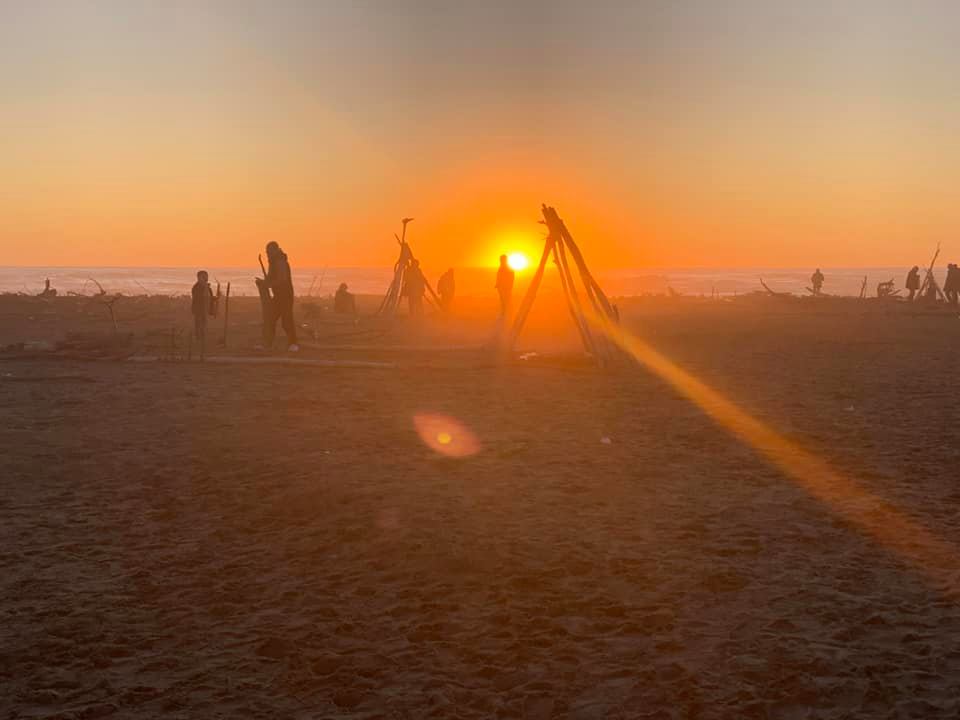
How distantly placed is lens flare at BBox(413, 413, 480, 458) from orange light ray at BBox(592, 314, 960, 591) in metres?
2.82

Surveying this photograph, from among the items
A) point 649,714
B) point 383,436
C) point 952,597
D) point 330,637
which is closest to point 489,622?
point 330,637

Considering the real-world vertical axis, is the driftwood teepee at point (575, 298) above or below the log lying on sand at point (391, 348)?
above

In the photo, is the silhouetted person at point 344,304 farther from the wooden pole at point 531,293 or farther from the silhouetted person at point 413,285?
the wooden pole at point 531,293

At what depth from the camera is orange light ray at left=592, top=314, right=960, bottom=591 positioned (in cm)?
513

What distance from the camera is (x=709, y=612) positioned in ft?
14.4

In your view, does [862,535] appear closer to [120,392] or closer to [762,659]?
[762,659]

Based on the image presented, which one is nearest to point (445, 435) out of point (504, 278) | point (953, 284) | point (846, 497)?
point (846, 497)

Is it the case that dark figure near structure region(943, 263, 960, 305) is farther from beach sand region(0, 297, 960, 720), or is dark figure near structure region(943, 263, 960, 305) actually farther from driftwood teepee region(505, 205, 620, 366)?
beach sand region(0, 297, 960, 720)

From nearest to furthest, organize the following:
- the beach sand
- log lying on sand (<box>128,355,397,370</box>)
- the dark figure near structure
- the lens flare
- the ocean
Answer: the beach sand → the lens flare → log lying on sand (<box>128,355,397,370</box>) → the dark figure near structure → the ocean

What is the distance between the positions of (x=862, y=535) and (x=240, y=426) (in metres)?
6.45

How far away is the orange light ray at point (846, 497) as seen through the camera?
5.13 m

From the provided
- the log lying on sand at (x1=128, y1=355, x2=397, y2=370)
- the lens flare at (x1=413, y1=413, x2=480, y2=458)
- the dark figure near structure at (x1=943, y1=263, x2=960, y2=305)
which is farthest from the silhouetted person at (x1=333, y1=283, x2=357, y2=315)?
the dark figure near structure at (x1=943, y1=263, x2=960, y2=305)

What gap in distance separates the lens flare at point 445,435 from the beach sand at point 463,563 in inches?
6.6

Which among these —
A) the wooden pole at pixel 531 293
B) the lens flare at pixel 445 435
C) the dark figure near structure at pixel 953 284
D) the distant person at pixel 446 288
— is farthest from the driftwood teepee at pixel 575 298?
the dark figure near structure at pixel 953 284
